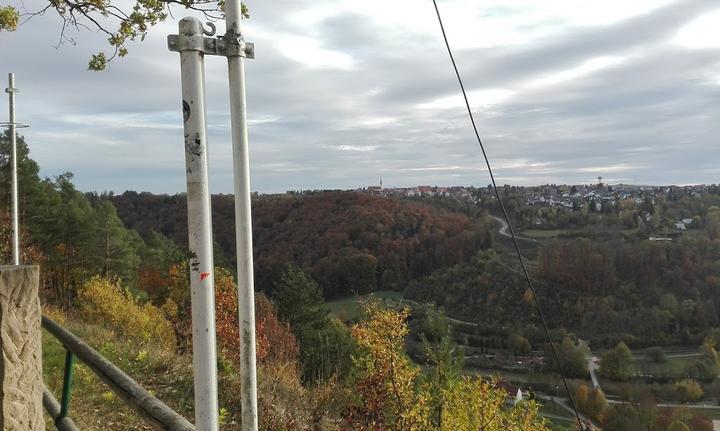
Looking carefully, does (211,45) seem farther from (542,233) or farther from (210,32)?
(542,233)

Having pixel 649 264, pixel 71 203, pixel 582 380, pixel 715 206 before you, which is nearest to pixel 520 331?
pixel 582 380

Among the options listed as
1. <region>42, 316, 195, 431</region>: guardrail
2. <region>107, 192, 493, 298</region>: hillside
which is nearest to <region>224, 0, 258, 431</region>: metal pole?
<region>42, 316, 195, 431</region>: guardrail

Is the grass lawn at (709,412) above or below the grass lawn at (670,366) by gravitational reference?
below

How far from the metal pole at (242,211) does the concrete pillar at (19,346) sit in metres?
0.83

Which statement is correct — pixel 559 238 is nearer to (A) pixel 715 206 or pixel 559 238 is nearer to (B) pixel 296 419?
(A) pixel 715 206

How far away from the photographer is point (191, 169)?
1.38m

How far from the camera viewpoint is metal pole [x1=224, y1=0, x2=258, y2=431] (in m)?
1.42

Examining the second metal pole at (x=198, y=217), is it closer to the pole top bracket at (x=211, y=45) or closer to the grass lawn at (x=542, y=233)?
the pole top bracket at (x=211, y=45)

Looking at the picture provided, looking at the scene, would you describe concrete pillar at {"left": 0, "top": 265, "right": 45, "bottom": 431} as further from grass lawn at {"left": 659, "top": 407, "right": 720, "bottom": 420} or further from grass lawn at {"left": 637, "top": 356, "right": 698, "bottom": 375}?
grass lawn at {"left": 637, "top": 356, "right": 698, "bottom": 375}

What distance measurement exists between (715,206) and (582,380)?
4231 cm

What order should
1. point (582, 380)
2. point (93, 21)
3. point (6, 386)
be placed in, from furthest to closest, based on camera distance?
point (582, 380) < point (93, 21) < point (6, 386)

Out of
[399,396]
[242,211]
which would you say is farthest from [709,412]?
[242,211]

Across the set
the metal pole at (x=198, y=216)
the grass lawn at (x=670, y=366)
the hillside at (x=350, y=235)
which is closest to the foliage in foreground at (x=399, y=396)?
the metal pole at (x=198, y=216)

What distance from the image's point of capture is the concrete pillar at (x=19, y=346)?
172cm
